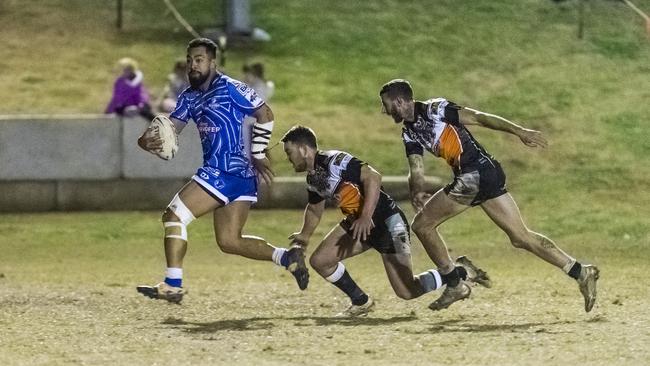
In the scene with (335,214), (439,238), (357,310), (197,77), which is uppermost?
(197,77)

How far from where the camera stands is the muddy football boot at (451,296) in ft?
38.9

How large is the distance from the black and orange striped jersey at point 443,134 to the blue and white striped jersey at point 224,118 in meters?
1.20

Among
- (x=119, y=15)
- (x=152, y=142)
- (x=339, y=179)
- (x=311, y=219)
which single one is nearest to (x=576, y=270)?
(x=339, y=179)

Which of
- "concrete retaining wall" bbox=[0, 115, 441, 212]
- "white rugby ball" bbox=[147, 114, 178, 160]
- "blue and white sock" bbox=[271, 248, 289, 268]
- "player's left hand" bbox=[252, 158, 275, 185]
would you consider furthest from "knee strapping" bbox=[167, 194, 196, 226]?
"concrete retaining wall" bbox=[0, 115, 441, 212]

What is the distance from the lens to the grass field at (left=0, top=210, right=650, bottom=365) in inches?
383

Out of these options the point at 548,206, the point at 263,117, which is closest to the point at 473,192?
the point at 263,117

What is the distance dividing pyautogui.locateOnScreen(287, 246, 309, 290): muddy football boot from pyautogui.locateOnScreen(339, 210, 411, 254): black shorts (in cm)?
40

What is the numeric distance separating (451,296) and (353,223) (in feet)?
3.24

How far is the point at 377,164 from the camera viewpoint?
856 inches

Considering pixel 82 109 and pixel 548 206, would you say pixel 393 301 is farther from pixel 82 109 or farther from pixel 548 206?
pixel 82 109

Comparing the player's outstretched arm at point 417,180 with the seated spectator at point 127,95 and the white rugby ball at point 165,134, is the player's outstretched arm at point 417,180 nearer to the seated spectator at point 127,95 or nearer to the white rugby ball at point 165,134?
the white rugby ball at point 165,134

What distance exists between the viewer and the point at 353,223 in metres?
11.5

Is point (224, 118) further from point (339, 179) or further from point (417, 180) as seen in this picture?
point (417, 180)

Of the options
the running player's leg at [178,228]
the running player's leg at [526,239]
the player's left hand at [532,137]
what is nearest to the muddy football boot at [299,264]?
the running player's leg at [178,228]
